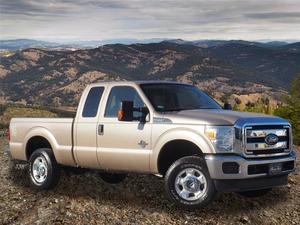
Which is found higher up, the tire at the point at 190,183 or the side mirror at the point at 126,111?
the side mirror at the point at 126,111

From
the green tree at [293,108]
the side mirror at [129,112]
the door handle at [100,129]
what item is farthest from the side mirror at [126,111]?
the green tree at [293,108]

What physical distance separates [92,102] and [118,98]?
0.58 m

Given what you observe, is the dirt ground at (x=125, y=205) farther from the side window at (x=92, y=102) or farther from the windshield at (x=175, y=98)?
the windshield at (x=175, y=98)

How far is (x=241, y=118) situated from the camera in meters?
6.60

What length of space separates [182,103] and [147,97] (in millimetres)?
696

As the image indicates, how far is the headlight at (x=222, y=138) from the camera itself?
646cm

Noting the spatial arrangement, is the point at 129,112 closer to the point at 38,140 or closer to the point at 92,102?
the point at 92,102

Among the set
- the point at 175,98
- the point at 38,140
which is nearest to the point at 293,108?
the point at 38,140

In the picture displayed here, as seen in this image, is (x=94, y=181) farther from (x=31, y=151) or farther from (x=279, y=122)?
(x=279, y=122)

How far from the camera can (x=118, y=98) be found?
7969mm

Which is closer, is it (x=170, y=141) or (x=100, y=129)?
(x=170, y=141)

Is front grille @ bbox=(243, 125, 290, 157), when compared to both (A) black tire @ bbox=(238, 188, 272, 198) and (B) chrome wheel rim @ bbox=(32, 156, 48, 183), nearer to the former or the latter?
(A) black tire @ bbox=(238, 188, 272, 198)

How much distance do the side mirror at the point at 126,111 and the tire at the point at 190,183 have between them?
112 cm

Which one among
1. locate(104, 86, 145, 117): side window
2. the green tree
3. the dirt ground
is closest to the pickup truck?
locate(104, 86, 145, 117): side window
